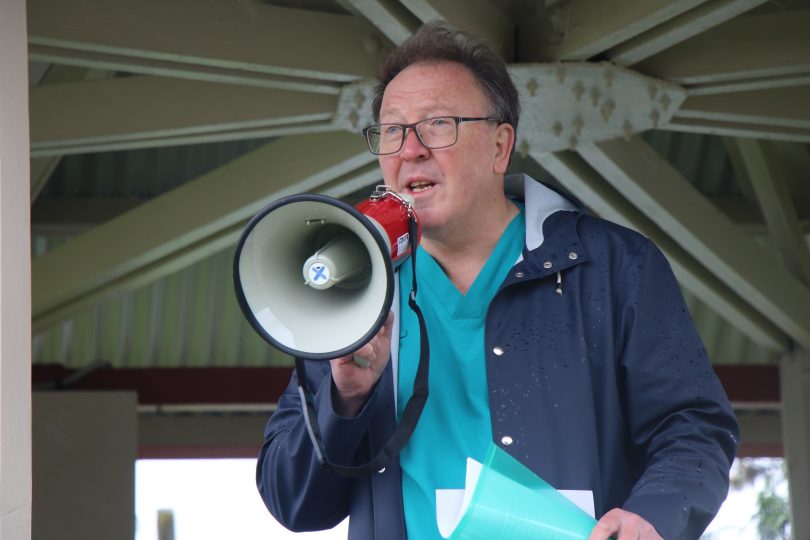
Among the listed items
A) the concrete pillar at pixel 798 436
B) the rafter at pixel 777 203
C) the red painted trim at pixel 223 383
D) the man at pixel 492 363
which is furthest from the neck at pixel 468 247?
the red painted trim at pixel 223 383

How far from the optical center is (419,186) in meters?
3.16

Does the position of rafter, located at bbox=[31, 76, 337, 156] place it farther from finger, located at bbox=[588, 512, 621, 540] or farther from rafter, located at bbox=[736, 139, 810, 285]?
finger, located at bbox=[588, 512, 621, 540]

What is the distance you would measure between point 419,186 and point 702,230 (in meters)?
5.18

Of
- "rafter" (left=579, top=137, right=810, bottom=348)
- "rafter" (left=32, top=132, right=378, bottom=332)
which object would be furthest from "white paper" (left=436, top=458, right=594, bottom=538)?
"rafter" (left=32, top=132, right=378, bottom=332)

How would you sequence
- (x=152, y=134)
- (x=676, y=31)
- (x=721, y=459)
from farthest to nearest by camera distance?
(x=152, y=134), (x=676, y=31), (x=721, y=459)

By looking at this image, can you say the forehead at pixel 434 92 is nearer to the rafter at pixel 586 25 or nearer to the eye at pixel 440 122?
the eye at pixel 440 122

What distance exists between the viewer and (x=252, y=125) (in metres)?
6.98

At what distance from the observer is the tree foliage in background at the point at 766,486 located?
78.2ft

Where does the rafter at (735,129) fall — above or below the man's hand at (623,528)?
above

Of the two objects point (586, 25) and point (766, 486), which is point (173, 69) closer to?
point (586, 25)

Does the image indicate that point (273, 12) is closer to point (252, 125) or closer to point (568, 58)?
point (252, 125)

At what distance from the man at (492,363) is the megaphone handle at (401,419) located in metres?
0.03

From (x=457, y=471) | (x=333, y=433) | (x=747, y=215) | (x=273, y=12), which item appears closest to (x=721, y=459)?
(x=457, y=471)

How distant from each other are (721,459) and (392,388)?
0.74m
